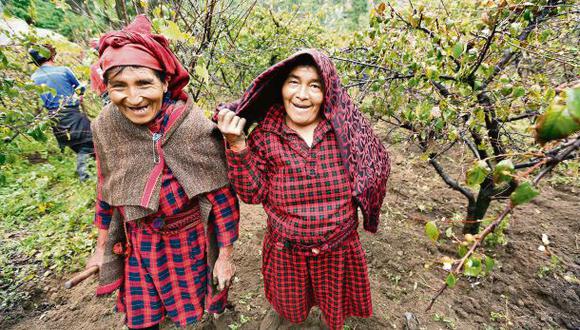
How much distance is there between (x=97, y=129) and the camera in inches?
56.2

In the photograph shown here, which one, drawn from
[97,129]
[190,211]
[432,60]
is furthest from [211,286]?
[432,60]

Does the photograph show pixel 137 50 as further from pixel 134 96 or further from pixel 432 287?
pixel 432 287

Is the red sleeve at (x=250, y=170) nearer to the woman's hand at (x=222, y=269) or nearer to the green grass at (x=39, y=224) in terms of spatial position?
the woman's hand at (x=222, y=269)

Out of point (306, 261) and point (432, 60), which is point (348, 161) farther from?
point (432, 60)

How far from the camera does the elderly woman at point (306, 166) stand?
1395 mm

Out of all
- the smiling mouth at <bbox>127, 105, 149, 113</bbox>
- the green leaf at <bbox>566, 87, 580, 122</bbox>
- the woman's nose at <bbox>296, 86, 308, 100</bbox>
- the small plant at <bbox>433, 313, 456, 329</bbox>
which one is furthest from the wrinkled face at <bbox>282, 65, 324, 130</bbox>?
the small plant at <bbox>433, 313, 456, 329</bbox>

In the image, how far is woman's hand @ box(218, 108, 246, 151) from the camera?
129cm

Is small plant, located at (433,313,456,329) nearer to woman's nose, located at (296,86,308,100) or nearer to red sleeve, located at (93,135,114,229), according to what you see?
woman's nose, located at (296,86,308,100)

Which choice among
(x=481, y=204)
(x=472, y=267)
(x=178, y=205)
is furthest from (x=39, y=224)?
(x=481, y=204)

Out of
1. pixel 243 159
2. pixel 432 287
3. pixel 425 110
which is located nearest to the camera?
pixel 243 159

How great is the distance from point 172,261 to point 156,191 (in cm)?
49

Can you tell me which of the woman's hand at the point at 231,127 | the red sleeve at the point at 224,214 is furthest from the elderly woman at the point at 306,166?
the red sleeve at the point at 224,214

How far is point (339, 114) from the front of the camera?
4.73ft

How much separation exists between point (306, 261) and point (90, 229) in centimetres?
282
